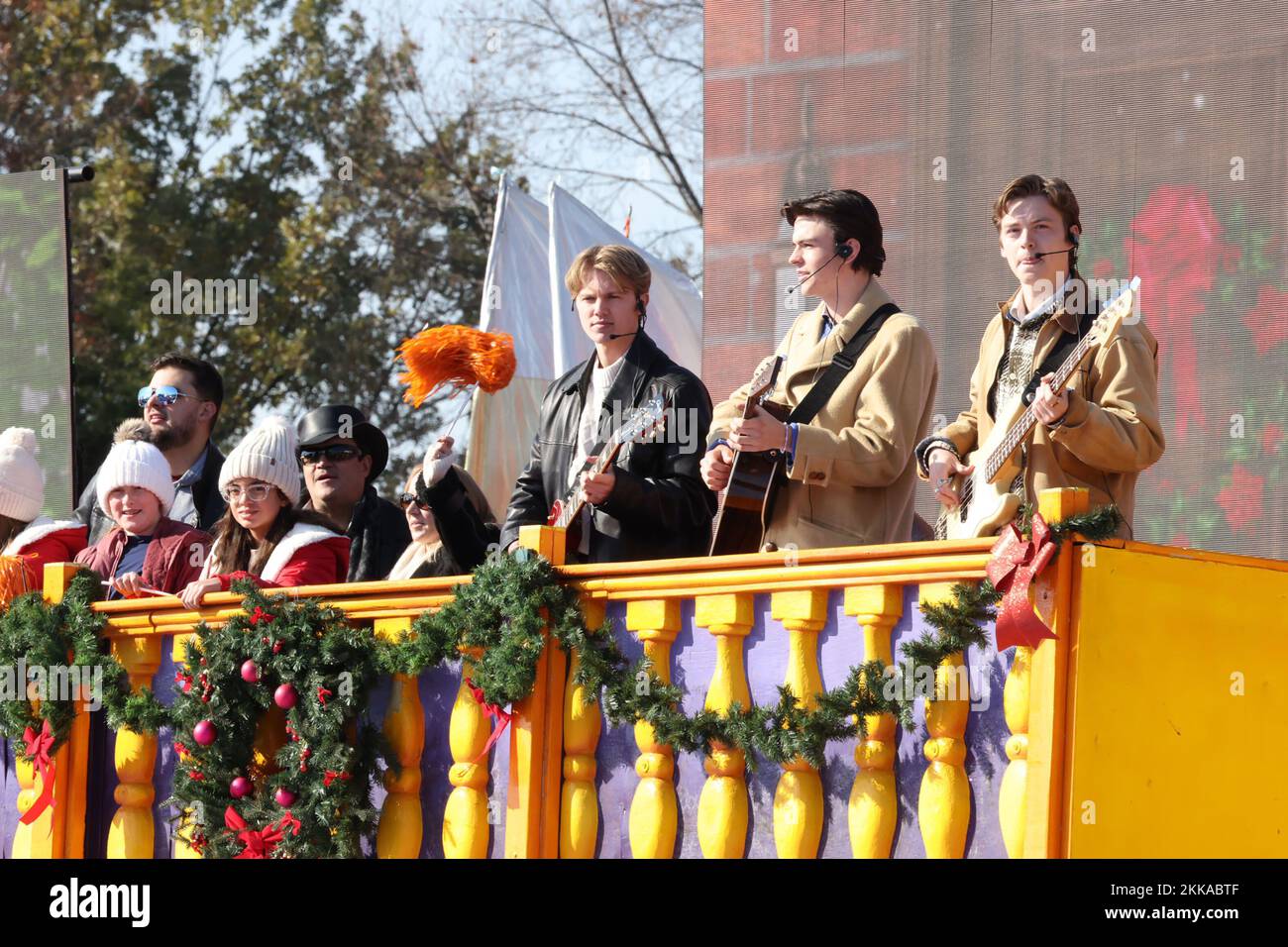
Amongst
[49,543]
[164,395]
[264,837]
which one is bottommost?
[264,837]

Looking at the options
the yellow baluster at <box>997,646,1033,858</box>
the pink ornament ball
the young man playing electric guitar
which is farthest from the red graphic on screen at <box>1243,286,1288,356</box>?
the pink ornament ball

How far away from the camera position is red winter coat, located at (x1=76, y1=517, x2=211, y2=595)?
6.25 metres

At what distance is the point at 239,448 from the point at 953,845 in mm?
2799

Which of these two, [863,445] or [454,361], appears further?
[454,361]

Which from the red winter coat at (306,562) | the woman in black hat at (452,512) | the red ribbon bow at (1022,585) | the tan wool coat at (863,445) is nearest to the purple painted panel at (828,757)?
the red ribbon bow at (1022,585)

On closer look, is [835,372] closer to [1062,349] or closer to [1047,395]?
[1062,349]

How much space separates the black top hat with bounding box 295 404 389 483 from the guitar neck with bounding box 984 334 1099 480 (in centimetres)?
268

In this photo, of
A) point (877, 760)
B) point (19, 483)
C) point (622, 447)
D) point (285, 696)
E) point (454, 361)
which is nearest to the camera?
point (877, 760)

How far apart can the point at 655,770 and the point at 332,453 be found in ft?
8.32

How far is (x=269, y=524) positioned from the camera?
6133 mm

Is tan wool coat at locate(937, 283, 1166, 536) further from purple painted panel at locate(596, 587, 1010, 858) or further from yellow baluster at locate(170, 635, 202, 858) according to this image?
yellow baluster at locate(170, 635, 202, 858)

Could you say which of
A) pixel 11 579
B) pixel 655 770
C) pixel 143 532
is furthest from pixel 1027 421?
pixel 11 579

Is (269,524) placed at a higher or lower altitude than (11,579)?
higher

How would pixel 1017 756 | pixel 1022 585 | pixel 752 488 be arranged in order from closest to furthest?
pixel 1022 585, pixel 1017 756, pixel 752 488
